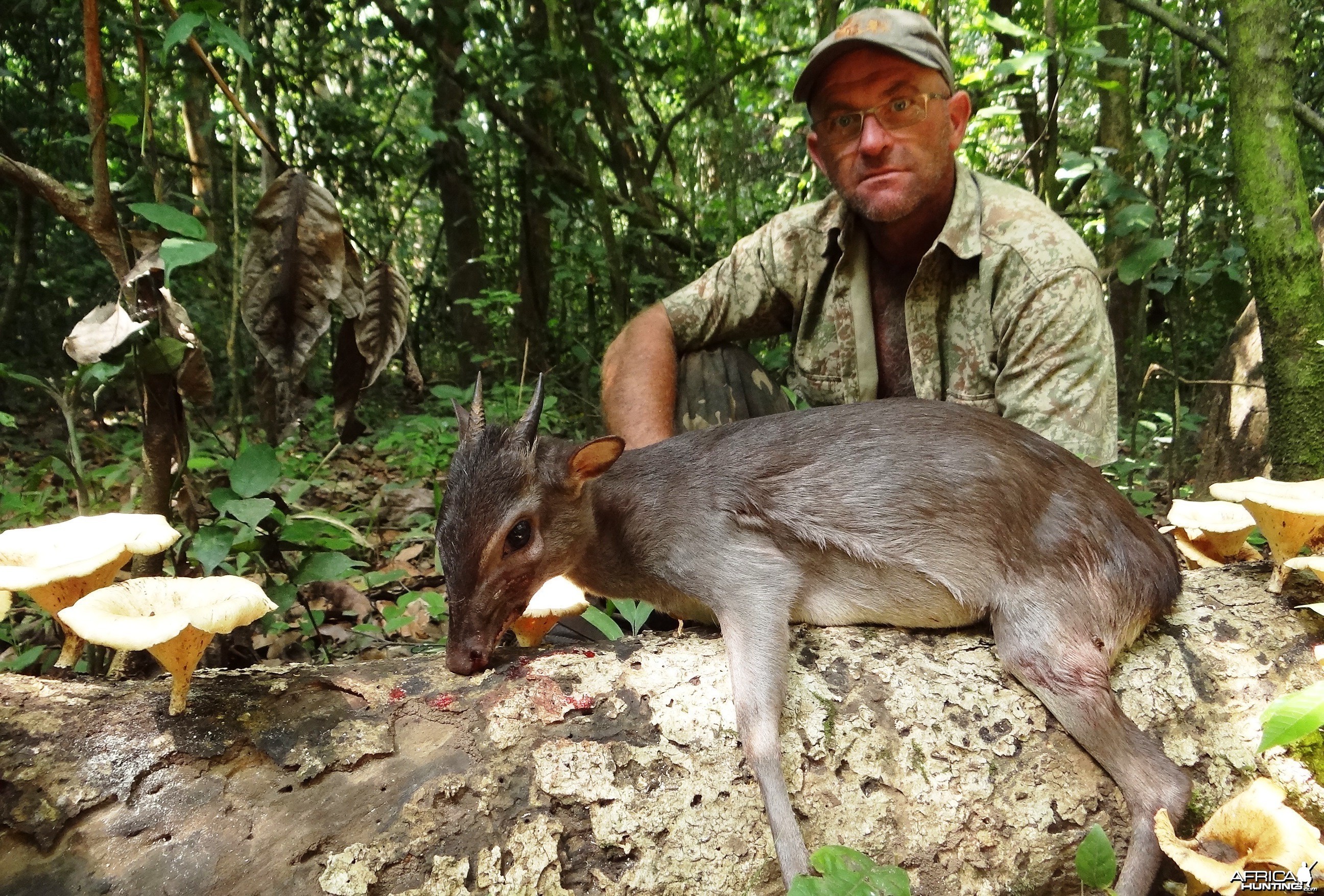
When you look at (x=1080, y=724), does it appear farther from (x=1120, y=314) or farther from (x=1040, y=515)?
(x=1120, y=314)

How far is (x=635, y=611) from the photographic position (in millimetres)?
3387

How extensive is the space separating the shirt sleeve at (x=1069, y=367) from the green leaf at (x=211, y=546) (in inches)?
147

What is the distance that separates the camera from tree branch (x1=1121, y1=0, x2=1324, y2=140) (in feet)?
14.6

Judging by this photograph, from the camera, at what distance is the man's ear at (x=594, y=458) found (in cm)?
297

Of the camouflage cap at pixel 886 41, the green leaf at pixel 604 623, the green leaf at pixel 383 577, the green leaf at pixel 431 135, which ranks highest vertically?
the green leaf at pixel 431 135

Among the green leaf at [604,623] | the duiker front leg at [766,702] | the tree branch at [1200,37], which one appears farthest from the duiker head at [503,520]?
the tree branch at [1200,37]

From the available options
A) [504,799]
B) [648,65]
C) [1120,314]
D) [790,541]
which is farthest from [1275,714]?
[1120,314]

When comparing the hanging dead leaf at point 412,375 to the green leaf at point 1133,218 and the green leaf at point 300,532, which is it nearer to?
the green leaf at point 300,532

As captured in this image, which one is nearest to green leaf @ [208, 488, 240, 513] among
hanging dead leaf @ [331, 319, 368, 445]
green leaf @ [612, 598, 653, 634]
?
hanging dead leaf @ [331, 319, 368, 445]

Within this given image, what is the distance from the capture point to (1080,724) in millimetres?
2457

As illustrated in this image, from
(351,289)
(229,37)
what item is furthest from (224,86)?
(351,289)

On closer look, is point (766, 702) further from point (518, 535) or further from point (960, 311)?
point (960, 311)

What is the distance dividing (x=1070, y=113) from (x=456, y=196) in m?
8.34

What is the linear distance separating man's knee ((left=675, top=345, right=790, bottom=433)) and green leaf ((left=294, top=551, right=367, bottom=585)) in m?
2.34
